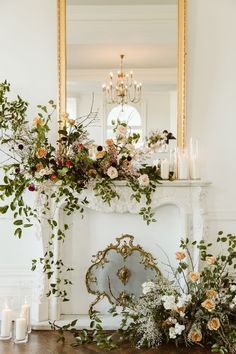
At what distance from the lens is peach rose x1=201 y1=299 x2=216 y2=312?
284 cm

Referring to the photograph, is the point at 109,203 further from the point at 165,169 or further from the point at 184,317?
→ the point at 184,317

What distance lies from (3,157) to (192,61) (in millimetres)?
1769

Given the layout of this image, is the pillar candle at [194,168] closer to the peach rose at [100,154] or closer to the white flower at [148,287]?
the peach rose at [100,154]

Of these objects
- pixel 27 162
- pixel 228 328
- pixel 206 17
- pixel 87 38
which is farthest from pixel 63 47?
pixel 228 328

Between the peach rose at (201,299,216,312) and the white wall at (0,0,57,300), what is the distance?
1.43 meters

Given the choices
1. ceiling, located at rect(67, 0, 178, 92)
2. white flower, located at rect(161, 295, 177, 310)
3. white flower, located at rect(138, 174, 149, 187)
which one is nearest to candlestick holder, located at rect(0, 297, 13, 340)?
white flower, located at rect(161, 295, 177, 310)

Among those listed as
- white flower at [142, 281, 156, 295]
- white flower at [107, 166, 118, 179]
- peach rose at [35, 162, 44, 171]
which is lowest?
white flower at [142, 281, 156, 295]

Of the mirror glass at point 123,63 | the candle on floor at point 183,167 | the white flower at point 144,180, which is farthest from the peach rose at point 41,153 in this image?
the candle on floor at point 183,167

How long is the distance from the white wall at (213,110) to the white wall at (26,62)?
1184mm

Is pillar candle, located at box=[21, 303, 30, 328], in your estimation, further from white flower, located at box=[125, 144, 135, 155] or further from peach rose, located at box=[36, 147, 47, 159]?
white flower, located at box=[125, 144, 135, 155]

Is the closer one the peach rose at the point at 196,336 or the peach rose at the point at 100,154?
the peach rose at the point at 196,336

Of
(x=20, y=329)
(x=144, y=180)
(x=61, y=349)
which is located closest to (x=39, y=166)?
(x=144, y=180)

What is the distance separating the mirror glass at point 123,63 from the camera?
11.2ft

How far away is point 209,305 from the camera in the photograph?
2852mm
